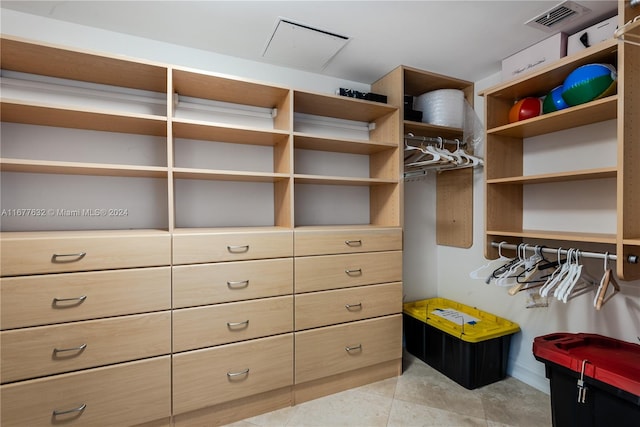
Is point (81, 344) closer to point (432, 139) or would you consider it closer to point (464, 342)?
point (464, 342)

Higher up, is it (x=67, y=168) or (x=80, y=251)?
(x=67, y=168)

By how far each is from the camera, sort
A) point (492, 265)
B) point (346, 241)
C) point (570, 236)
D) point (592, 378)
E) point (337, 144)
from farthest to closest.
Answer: point (492, 265)
point (337, 144)
point (346, 241)
point (570, 236)
point (592, 378)

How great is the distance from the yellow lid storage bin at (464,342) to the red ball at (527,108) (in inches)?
55.2

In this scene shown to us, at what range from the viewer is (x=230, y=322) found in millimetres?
1739

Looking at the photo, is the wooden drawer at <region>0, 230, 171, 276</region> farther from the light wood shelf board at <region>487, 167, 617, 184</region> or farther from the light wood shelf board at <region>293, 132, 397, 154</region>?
the light wood shelf board at <region>487, 167, 617, 184</region>

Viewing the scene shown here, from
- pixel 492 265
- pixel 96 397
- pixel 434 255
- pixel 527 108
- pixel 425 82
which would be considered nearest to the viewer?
pixel 96 397

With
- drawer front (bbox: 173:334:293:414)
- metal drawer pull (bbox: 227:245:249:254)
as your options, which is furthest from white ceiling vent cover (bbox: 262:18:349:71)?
drawer front (bbox: 173:334:293:414)

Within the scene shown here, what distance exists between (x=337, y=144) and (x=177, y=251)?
4.09 ft

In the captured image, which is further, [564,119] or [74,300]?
[564,119]

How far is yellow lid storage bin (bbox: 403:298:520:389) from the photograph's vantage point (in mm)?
2072

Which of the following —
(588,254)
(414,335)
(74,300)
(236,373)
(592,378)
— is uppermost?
(588,254)

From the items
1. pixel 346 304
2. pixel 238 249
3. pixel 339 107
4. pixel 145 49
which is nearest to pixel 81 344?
pixel 238 249

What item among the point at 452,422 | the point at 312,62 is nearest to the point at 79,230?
the point at 312,62

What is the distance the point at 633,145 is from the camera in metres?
1.39
